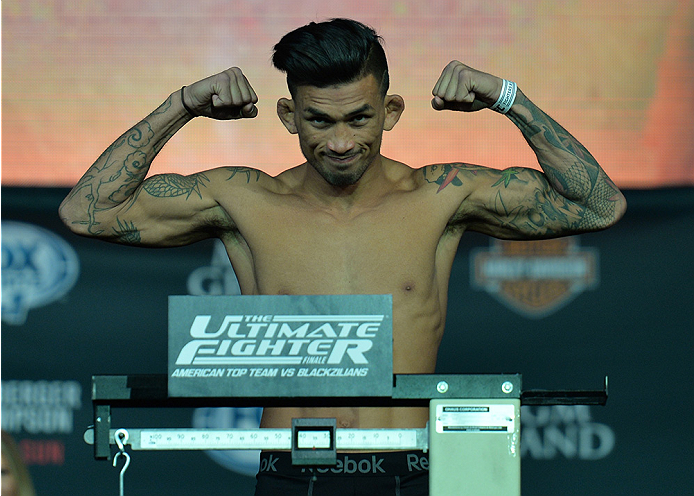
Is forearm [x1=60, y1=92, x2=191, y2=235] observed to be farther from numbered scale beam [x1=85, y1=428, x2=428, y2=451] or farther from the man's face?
numbered scale beam [x1=85, y1=428, x2=428, y2=451]

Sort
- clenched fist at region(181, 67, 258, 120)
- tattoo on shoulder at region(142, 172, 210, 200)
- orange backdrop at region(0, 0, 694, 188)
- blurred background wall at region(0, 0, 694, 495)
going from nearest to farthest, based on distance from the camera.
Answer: clenched fist at region(181, 67, 258, 120) → tattoo on shoulder at region(142, 172, 210, 200) → blurred background wall at region(0, 0, 694, 495) → orange backdrop at region(0, 0, 694, 188)

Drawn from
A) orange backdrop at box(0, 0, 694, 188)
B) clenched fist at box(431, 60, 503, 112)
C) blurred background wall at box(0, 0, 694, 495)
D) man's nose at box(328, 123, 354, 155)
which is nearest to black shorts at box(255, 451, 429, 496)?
man's nose at box(328, 123, 354, 155)

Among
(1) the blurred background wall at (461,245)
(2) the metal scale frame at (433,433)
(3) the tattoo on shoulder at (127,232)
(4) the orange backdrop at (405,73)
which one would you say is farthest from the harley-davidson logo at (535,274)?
(2) the metal scale frame at (433,433)

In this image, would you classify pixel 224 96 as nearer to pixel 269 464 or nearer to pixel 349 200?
pixel 349 200

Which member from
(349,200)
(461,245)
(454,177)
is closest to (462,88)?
(454,177)

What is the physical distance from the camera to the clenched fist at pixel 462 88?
193 centimetres

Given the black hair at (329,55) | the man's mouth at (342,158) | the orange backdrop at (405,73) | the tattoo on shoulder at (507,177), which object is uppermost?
the orange backdrop at (405,73)

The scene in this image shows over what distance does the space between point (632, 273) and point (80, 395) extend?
1.68 meters

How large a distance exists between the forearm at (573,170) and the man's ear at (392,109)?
0.74 feet

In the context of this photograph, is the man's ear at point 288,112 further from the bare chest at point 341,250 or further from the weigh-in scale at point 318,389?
the weigh-in scale at point 318,389

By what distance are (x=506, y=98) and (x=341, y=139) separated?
362 millimetres

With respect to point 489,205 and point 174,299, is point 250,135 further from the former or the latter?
point 174,299

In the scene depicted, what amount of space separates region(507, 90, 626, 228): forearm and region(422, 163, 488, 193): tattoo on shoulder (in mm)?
144

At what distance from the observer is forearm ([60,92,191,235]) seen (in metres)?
2.04
